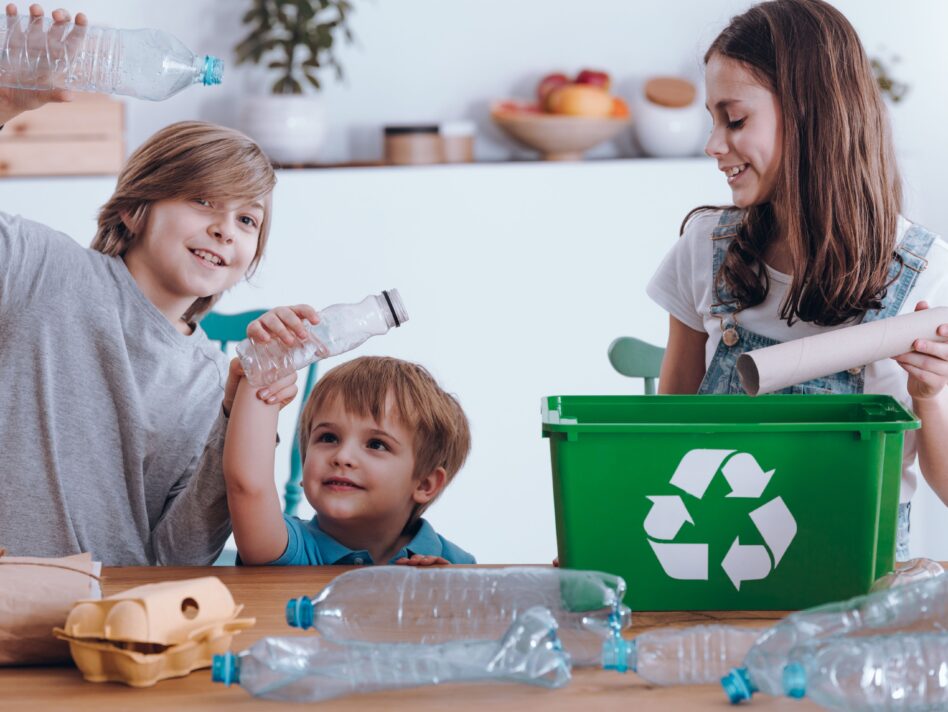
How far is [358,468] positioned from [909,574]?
2.03 ft

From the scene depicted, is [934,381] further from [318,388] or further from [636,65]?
[636,65]

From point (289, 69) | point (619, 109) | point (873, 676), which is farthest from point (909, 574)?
point (289, 69)

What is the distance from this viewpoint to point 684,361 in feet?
5.48

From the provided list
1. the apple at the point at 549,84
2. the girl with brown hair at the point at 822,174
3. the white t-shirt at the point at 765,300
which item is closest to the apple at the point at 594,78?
the apple at the point at 549,84

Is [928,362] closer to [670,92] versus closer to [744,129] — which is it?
[744,129]

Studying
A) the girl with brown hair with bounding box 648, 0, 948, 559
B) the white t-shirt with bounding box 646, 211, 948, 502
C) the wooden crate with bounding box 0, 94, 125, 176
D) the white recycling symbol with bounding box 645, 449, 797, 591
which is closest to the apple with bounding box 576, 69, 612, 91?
the wooden crate with bounding box 0, 94, 125, 176

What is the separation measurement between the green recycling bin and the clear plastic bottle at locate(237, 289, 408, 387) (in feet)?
0.62

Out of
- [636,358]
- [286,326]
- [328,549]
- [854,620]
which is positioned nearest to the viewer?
[854,620]

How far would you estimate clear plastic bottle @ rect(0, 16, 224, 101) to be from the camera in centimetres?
139

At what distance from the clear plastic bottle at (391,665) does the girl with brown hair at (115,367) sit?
52 centimetres

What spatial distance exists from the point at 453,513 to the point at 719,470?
206 cm

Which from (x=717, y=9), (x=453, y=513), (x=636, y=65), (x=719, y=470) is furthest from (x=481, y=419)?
(x=719, y=470)

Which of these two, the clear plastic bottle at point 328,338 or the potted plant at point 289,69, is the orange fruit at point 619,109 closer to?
the potted plant at point 289,69

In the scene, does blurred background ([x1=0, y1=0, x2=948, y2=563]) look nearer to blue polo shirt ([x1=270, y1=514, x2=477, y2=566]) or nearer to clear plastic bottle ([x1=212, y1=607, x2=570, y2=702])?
blue polo shirt ([x1=270, y1=514, x2=477, y2=566])
